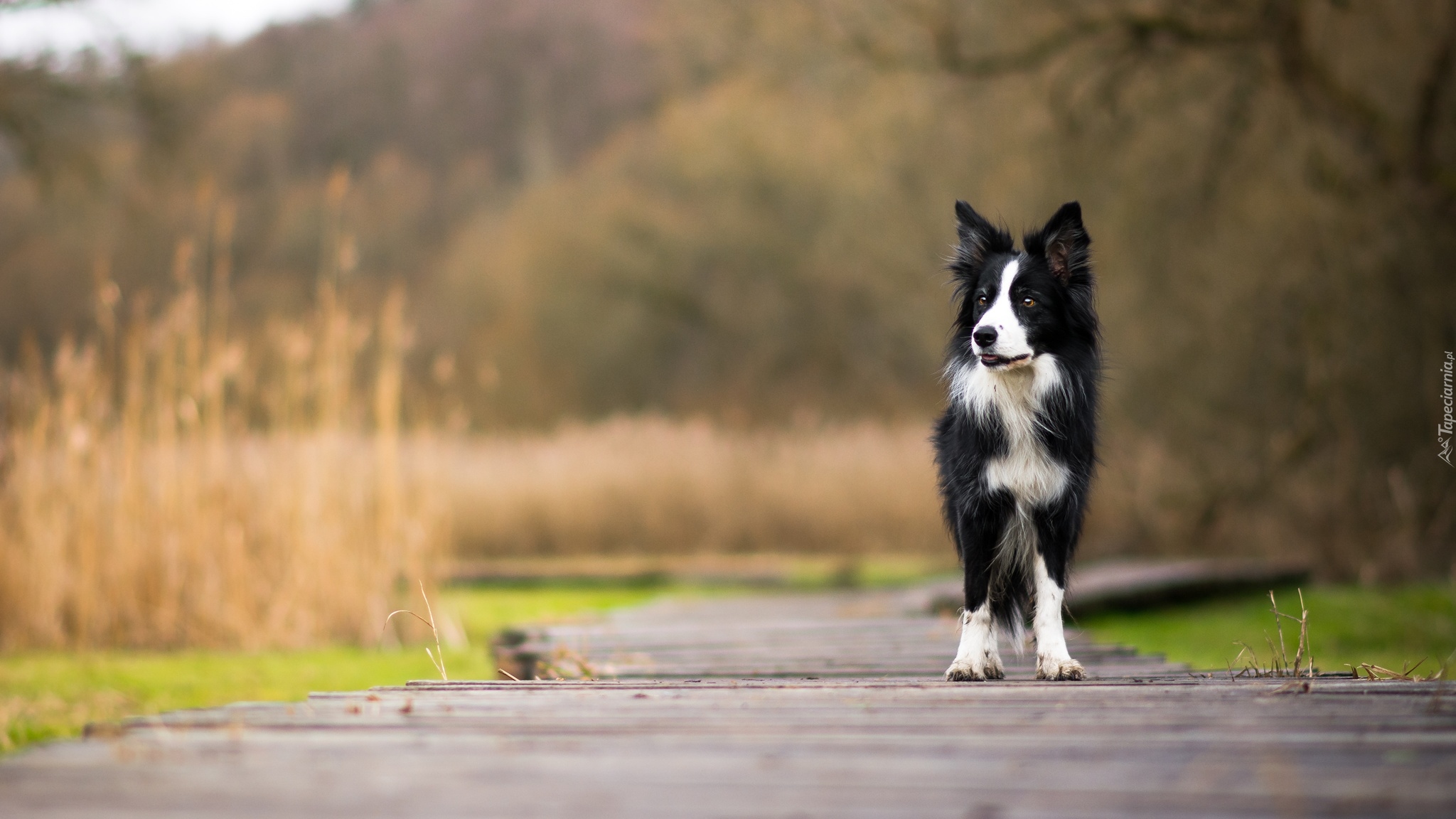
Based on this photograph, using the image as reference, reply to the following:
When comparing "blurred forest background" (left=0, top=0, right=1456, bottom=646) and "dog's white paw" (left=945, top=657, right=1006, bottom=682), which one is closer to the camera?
"dog's white paw" (left=945, top=657, right=1006, bottom=682)

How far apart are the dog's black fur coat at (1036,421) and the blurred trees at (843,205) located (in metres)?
2.15

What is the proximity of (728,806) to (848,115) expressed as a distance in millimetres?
19955

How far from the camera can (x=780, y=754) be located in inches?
70.4

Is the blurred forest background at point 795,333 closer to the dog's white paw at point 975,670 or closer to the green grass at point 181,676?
the green grass at point 181,676

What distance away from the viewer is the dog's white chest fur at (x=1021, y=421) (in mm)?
2973

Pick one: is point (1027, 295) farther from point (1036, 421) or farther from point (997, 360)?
point (1036, 421)

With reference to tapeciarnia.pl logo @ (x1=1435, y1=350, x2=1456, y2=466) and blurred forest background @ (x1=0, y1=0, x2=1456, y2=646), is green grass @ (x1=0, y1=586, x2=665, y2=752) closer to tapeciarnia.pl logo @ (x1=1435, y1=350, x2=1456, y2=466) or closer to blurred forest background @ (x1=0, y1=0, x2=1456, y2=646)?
blurred forest background @ (x1=0, y1=0, x2=1456, y2=646)

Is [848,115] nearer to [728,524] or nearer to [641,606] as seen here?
[728,524]

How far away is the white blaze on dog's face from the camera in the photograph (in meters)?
2.96

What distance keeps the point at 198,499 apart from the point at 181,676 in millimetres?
1502

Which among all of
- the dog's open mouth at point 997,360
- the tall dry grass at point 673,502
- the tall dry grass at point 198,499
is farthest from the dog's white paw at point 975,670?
the tall dry grass at point 673,502

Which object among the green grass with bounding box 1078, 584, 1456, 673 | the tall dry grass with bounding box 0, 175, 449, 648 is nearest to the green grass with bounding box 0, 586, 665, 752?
the tall dry grass with bounding box 0, 175, 449, 648

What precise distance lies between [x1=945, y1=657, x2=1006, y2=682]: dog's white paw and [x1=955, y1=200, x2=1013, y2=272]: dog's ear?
1017mm

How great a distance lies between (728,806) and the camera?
4.95 feet
